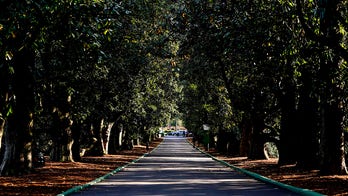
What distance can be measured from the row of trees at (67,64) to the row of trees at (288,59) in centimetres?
→ 267

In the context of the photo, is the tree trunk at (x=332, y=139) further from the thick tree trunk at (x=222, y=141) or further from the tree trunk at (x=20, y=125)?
the thick tree trunk at (x=222, y=141)

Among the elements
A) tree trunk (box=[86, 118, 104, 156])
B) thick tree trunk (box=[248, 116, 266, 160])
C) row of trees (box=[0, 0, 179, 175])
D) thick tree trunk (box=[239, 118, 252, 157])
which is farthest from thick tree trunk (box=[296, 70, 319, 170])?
tree trunk (box=[86, 118, 104, 156])

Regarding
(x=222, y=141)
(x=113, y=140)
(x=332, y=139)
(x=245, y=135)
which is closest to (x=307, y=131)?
(x=332, y=139)

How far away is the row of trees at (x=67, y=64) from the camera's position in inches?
499

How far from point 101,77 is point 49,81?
3.19 meters

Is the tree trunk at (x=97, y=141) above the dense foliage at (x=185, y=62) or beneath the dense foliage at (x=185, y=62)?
beneath

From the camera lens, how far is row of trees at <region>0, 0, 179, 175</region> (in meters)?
12.7

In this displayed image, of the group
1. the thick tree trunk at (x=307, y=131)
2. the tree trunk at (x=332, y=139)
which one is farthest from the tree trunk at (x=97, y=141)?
the tree trunk at (x=332, y=139)

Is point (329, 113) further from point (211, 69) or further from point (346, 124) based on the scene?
point (211, 69)

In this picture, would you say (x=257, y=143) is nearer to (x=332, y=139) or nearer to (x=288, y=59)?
(x=332, y=139)

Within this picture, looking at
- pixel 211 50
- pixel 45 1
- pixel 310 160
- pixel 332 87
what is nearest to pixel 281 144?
pixel 310 160

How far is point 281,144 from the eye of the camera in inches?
998

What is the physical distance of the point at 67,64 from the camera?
20.2 m

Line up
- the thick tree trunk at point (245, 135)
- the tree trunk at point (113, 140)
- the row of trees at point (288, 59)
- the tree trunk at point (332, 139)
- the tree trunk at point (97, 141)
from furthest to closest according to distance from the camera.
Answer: the tree trunk at point (113, 140)
the tree trunk at point (97, 141)
the thick tree trunk at point (245, 135)
the tree trunk at point (332, 139)
the row of trees at point (288, 59)
